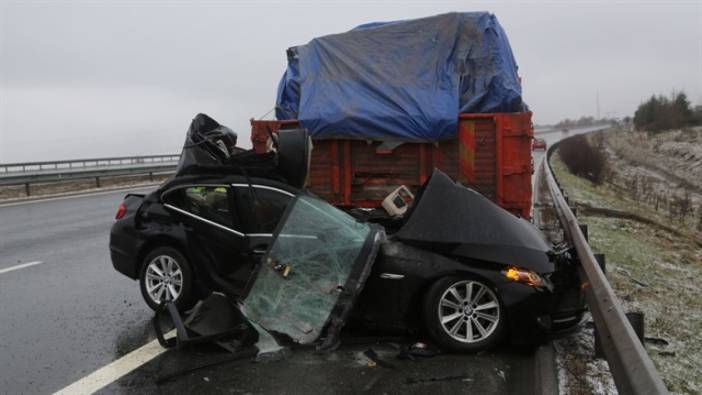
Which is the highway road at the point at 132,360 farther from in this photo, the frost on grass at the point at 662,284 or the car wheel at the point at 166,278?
the frost on grass at the point at 662,284

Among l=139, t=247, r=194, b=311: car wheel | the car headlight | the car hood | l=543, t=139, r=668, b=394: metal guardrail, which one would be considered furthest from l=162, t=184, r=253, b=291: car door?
l=543, t=139, r=668, b=394: metal guardrail

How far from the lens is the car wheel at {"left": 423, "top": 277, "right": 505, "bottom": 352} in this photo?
16.3 ft

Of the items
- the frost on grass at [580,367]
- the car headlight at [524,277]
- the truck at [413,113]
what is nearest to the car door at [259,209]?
the car headlight at [524,277]

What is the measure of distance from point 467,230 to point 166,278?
10.0 feet

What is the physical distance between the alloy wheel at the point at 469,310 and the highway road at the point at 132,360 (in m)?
0.21

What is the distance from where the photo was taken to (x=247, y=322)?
499 centimetres

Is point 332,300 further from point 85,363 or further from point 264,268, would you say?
point 85,363

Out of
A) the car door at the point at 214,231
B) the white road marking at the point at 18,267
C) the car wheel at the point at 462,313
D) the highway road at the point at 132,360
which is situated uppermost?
the car door at the point at 214,231

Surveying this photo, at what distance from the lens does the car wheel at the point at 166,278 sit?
601cm

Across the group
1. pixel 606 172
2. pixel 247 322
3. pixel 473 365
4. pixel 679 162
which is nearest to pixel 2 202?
pixel 247 322

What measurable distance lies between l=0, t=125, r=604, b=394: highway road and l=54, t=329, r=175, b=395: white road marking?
0.08 ft

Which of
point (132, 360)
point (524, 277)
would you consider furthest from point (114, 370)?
point (524, 277)

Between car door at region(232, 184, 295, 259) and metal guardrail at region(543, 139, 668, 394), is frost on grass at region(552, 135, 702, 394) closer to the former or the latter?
metal guardrail at region(543, 139, 668, 394)

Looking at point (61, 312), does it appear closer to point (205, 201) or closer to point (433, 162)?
point (205, 201)
